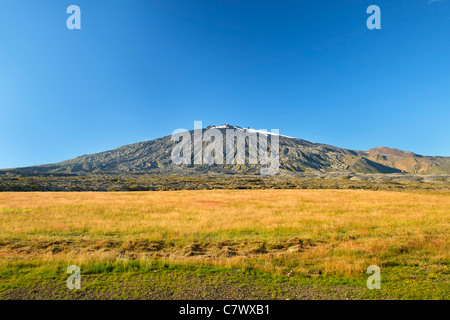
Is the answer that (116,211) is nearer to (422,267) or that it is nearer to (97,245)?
(97,245)

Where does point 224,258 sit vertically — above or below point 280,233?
above

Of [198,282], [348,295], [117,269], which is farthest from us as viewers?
[117,269]

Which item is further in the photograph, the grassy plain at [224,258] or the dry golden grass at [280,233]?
the dry golden grass at [280,233]

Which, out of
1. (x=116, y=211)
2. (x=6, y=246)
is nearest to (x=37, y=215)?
(x=116, y=211)

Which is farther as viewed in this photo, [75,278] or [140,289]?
[75,278]

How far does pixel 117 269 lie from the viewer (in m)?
8.52

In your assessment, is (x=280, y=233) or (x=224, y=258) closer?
(x=224, y=258)

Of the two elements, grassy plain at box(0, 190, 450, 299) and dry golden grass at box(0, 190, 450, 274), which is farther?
dry golden grass at box(0, 190, 450, 274)
